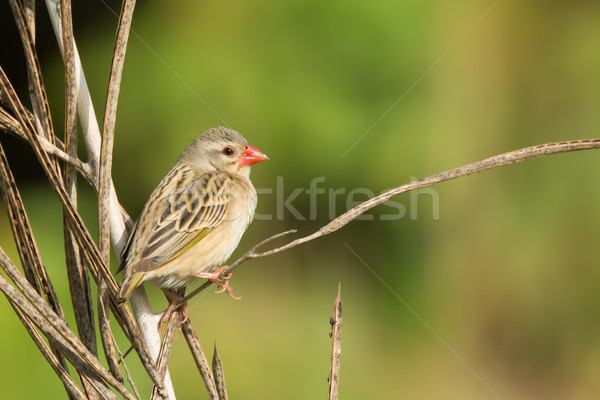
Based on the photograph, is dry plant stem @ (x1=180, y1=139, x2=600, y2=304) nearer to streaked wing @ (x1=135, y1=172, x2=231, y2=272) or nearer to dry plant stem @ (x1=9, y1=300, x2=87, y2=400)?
dry plant stem @ (x1=9, y1=300, x2=87, y2=400)

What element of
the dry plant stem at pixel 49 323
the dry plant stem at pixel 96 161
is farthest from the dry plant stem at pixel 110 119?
the dry plant stem at pixel 49 323

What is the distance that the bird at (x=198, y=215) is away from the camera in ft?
8.75

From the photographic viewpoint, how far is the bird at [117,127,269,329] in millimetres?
2666

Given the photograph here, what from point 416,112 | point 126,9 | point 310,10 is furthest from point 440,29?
point 126,9

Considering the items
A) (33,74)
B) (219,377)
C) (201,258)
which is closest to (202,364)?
(219,377)

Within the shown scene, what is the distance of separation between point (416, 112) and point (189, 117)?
1.41 m

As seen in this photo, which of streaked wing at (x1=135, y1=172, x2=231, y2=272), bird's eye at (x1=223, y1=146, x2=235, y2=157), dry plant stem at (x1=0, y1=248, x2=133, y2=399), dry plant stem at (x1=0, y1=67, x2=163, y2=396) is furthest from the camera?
bird's eye at (x1=223, y1=146, x2=235, y2=157)

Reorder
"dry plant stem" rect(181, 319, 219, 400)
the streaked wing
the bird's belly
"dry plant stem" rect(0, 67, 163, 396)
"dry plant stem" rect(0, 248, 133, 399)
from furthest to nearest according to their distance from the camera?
1. the bird's belly
2. the streaked wing
3. "dry plant stem" rect(181, 319, 219, 400)
4. "dry plant stem" rect(0, 67, 163, 396)
5. "dry plant stem" rect(0, 248, 133, 399)

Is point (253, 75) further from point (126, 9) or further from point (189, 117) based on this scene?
point (126, 9)

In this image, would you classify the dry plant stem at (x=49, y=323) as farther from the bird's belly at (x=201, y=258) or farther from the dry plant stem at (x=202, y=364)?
the bird's belly at (x=201, y=258)

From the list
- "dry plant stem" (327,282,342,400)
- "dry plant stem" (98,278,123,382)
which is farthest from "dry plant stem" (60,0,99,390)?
"dry plant stem" (327,282,342,400)

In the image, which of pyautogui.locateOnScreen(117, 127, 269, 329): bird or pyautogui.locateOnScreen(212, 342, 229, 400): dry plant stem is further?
pyautogui.locateOnScreen(117, 127, 269, 329): bird

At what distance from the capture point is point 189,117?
12.3ft

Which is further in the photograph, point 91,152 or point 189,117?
point 189,117
